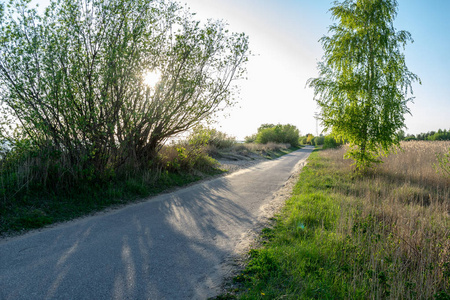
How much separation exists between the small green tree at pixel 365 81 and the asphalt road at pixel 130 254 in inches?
281

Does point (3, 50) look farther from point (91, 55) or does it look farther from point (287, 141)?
point (287, 141)

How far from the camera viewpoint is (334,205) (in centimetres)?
707

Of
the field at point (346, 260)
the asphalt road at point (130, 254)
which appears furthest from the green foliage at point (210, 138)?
the field at point (346, 260)

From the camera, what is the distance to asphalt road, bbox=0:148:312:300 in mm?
3594

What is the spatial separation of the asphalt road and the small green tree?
7133 mm

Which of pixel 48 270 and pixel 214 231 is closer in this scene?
pixel 48 270

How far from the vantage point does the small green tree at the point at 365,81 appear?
11688mm

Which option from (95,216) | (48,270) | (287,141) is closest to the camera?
(48,270)

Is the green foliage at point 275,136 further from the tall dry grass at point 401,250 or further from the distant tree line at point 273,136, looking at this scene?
the tall dry grass at point 401,250

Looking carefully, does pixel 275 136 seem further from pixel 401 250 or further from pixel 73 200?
pixel 401 250

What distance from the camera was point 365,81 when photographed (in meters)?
12.1

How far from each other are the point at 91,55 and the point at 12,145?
10.6 feet

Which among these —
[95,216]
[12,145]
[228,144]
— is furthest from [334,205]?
[228,144]

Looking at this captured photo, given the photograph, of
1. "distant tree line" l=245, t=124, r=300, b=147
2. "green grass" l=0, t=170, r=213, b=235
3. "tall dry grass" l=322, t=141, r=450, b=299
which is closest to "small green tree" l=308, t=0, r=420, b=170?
"tall dry grass" l=322, t=141, r=450, b=299
